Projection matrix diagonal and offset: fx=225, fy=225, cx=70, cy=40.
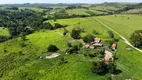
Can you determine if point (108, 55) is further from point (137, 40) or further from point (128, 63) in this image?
point (137, 40)

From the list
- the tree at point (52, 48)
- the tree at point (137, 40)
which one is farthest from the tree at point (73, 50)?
the tree at point (137, 40)

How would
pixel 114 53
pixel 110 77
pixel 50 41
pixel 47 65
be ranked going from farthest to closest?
pixel 50 41 < pixel 114 53 < pixel 47 65 < pixel 110 77

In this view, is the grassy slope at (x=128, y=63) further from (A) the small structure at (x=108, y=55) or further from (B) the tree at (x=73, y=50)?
(B) the tree at (x=73, y=50)

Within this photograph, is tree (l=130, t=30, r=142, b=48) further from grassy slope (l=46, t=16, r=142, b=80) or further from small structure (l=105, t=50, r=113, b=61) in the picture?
small structure (l=105, t=50, r=113, b=61)

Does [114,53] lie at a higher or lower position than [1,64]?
higher

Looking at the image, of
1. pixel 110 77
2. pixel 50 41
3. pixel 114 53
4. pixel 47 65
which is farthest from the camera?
pixel 50 41

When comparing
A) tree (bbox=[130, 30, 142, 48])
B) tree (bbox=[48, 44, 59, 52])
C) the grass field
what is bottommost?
the grass field

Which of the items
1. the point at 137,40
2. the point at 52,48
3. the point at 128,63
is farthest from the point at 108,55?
the point at 52,48

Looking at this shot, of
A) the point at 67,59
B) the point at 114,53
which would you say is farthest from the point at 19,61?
the point at 114,53

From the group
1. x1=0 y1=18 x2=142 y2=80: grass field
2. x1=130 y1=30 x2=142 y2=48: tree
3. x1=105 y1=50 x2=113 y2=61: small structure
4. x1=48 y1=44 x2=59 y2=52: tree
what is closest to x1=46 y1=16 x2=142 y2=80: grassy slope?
x1=0 y1=18 x2=142 y2=80: grass field

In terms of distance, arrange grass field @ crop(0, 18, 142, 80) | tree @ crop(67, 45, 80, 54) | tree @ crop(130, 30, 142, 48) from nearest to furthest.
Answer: grass field @ crop(0, 18, 142, 80) < tree @ crop(67, 45, 80, 54) < tree @ crop(130, 30, 142, 48)

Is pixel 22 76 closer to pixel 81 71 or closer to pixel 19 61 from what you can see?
pixel 19 61
